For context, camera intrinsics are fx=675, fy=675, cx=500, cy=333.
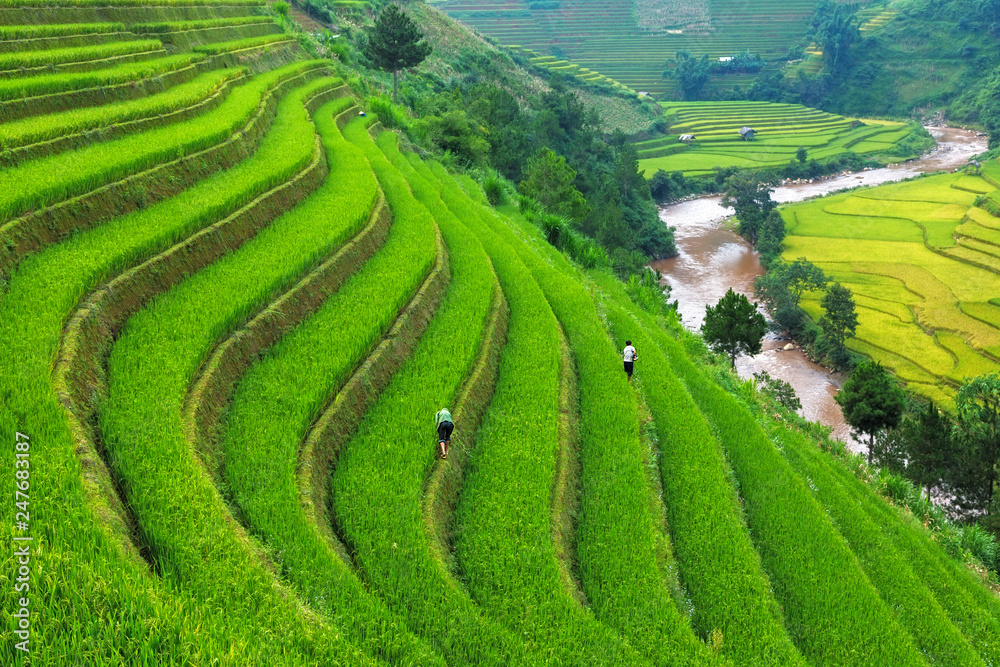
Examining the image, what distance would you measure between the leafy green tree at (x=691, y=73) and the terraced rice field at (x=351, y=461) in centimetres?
8661

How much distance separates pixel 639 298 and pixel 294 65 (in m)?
16.4

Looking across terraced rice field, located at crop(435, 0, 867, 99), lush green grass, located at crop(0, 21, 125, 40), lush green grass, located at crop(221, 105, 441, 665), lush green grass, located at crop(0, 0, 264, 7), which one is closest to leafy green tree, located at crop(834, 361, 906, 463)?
lush green grass, located at crop(221, 105, 441, 665)

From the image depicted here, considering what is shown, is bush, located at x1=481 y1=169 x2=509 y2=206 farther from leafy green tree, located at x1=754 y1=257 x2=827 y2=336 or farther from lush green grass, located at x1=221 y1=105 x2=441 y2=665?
leafy green tree, located at x1=754 y1=257 x2=827 y2=336

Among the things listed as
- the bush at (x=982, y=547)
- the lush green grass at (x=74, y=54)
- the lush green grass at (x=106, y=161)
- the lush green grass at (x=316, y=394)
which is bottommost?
the bush at (x=982, y=547)

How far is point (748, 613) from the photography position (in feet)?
22.5

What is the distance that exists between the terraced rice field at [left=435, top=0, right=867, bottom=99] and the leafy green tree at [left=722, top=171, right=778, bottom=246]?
43.7 meters

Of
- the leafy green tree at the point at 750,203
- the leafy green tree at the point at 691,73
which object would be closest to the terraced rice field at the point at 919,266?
the leafy green tree at the point at 750,203

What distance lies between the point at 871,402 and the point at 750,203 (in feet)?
112

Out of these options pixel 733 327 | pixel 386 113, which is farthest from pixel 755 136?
pixel 386 113

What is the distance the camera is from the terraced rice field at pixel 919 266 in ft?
94.7

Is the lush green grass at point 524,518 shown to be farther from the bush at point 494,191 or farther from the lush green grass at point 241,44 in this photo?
the lush green grass at point 241,44

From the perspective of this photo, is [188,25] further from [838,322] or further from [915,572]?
[838,322]

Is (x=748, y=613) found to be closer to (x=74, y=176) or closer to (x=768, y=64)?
(x=74, y=176)

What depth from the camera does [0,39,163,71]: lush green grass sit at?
1393 centimetres
